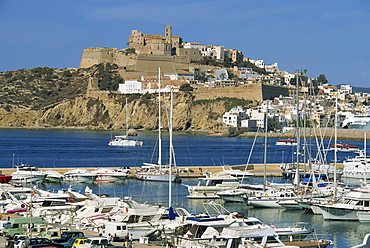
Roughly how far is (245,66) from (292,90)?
19.9m

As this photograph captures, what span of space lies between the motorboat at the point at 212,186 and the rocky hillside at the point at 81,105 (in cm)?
5843

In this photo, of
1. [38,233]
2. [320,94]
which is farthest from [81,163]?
[320,94]

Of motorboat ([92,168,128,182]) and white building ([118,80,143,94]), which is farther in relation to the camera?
white building ([118,80,143,94])

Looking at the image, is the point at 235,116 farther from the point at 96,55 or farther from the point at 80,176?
the point at 80,176

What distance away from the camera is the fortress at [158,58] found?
Answer: 108938 millimetres

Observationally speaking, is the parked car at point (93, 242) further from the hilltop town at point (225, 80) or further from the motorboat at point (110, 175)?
the hilltop town at point (225, 80)

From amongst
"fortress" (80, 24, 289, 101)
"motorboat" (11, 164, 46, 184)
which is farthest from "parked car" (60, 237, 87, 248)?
"fortress" (80, 24, 289, 101)

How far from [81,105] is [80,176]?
283 feet

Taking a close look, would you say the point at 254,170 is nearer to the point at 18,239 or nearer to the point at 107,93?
the point at 18,239

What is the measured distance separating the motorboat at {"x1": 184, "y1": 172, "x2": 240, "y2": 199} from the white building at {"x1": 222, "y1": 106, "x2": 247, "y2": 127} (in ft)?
212

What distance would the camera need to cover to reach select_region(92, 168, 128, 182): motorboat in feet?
116

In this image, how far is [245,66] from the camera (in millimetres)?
130375

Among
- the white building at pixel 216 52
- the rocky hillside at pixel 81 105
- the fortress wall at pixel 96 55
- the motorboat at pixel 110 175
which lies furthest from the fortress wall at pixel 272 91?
→ the motorboat at pixel 110 175

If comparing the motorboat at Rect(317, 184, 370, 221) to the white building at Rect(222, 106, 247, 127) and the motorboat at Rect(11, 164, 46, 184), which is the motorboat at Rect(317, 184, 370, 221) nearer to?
the motorboat at Rect(11, 164, 46, 184)
